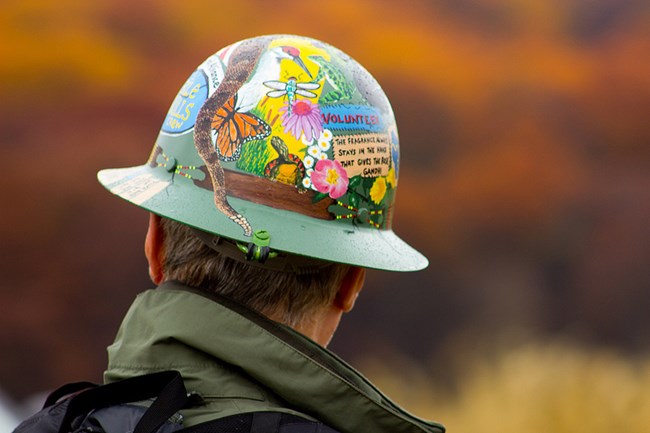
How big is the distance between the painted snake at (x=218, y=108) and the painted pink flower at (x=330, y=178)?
172 mm

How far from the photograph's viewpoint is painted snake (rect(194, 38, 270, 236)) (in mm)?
1699

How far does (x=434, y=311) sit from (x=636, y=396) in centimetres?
102

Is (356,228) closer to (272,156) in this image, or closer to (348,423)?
(272,156)

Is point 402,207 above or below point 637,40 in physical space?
below

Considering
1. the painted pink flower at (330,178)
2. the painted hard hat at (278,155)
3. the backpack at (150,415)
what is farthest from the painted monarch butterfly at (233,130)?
the backpack at (150,415)

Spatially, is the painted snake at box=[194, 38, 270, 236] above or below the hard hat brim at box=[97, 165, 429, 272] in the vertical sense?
above

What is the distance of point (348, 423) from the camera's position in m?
1.44

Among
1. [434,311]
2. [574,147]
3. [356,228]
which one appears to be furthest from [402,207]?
[356,228]

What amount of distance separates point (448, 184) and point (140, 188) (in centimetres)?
250

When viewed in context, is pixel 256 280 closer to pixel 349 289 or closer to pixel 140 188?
pixel 349 289

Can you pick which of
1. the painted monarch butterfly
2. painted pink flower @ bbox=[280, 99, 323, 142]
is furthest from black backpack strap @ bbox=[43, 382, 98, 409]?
painted pink flower @ bbox=[280, 99, 323, 142]

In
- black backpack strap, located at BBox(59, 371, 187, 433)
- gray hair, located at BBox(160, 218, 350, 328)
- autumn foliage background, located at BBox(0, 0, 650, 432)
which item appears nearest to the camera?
black backpack strap, located at BBox(59, 371, 187, 433)

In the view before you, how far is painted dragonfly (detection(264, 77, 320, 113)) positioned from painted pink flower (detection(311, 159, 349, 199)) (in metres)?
0.14

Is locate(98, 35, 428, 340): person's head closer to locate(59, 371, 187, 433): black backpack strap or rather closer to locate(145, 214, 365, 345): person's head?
locate(145, 214, 365, 345): person's head
